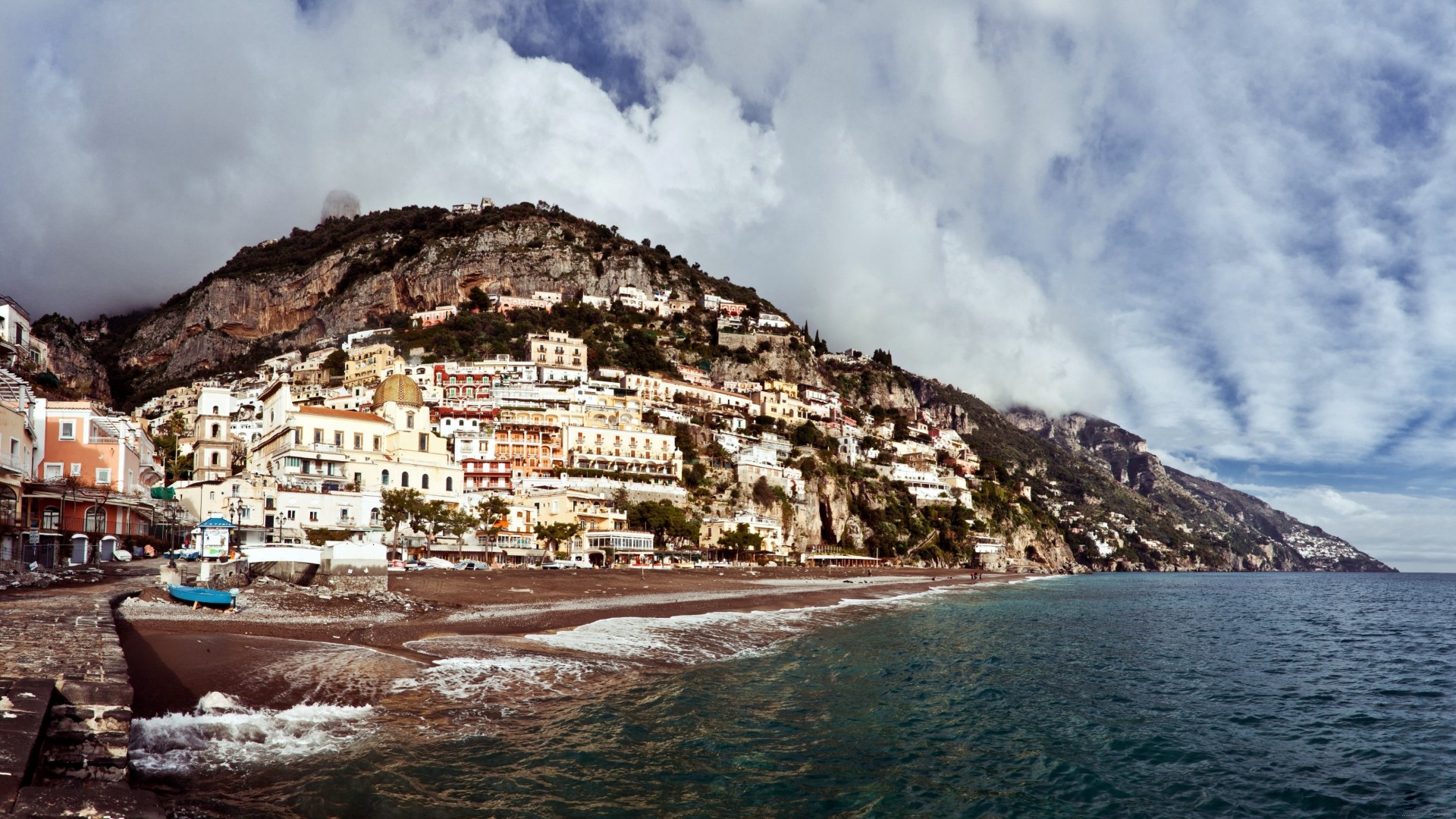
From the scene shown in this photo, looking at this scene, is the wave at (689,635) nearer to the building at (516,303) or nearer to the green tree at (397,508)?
the green tree at (397,508)

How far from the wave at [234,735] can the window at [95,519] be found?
111ft

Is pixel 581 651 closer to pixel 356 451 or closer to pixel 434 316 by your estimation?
pixel 356 451

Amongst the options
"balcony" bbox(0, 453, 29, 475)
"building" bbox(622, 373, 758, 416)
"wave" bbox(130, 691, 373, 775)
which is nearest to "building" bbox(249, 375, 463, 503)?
"balcony" bbox(0, 453, 29, 475)

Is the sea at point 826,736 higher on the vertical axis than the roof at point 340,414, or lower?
lower

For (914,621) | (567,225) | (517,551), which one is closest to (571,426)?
(517,551)

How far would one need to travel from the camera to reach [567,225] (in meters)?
170

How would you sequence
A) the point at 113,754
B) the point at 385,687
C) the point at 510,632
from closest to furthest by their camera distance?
the point at 113,754 → the point at 385,687 → the point at 510,632

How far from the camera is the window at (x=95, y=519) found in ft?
130

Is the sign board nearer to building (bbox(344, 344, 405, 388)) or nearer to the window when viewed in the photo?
the window

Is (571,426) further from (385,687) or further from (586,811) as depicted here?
(586,811)

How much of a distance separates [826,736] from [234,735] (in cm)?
932

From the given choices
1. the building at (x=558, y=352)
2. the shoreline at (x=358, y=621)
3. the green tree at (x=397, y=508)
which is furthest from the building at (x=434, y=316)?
the shoreline at (x=358, y=621)

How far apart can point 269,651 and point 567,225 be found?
6274 inches

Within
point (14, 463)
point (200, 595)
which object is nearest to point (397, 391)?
point (14, 463)
